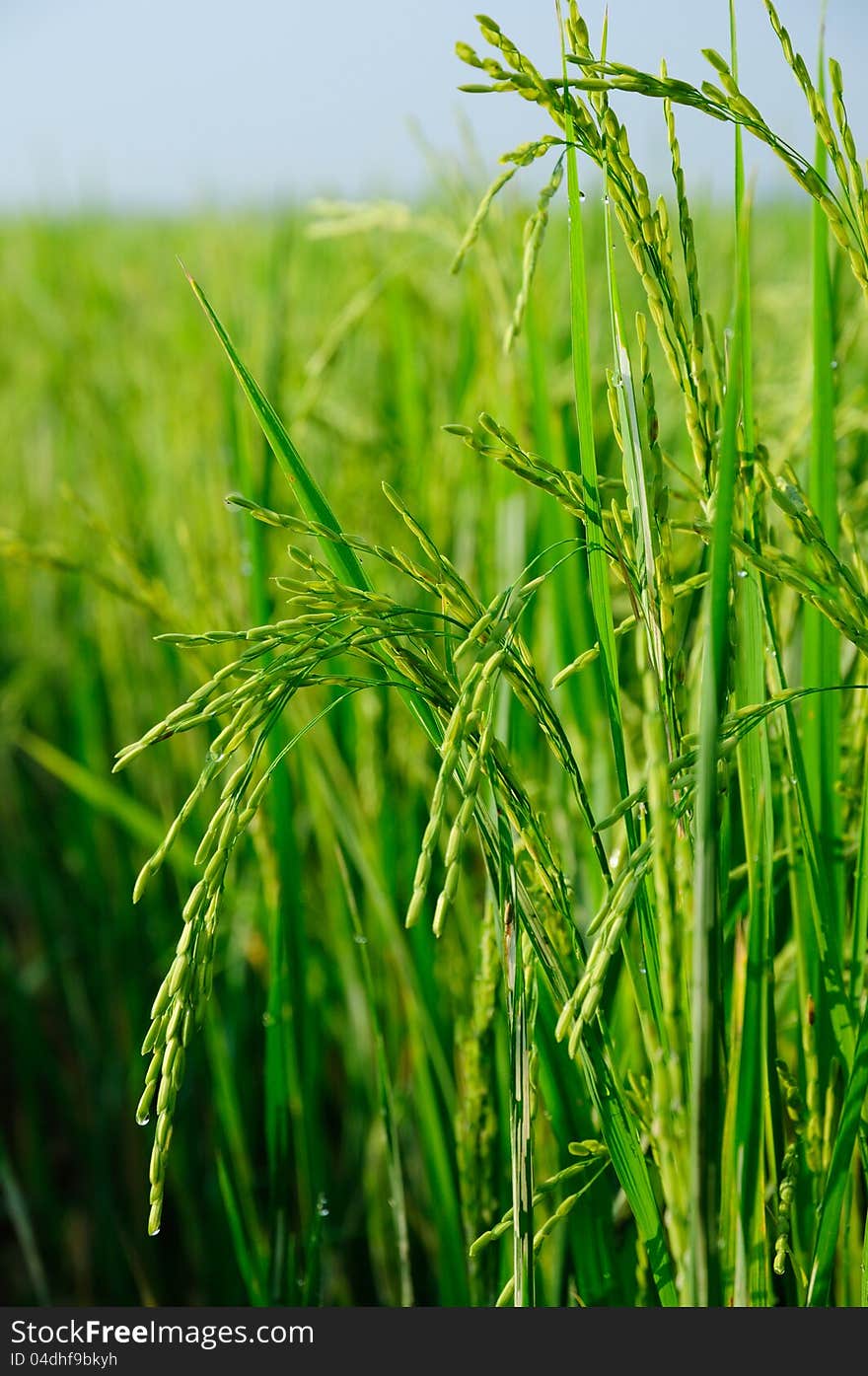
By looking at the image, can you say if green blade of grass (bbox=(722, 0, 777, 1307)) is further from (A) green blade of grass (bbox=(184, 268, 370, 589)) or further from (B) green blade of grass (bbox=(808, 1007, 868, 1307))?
(A) green blade of grass (bbox=(184, 268, 370, 589))

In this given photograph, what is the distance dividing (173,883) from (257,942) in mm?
152

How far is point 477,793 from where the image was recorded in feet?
1.45

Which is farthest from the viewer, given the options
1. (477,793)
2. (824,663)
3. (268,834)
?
(268,834)

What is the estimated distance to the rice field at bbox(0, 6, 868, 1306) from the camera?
0.41 metres

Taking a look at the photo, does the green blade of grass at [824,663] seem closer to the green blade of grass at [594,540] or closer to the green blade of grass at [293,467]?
the green blade of grass at [594,540]

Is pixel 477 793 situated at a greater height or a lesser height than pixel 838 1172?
greater

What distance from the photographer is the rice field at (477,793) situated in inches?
16.3

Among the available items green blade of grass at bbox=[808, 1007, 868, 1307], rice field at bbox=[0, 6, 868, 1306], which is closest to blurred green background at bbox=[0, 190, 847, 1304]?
rice field at bbox=[0, 6, 868, 1306]

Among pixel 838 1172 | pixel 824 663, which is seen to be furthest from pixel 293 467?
pixel 838 1172

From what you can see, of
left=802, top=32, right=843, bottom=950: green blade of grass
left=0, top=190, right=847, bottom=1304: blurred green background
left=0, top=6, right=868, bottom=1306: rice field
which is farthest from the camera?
left=0, top=190, right=847, bottom=1304: blurred green background

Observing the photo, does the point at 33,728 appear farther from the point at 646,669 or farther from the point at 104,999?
the point at 646,669

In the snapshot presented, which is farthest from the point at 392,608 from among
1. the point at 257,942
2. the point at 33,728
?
the point at 33,728

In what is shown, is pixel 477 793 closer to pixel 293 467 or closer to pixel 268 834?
pixel 293 467

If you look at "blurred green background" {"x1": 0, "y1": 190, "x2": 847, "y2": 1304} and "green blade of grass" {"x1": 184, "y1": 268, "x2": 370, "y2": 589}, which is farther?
"blurred green background" {"x1": 0, "y1": 190, "x2": 847, "y2": 1304}
